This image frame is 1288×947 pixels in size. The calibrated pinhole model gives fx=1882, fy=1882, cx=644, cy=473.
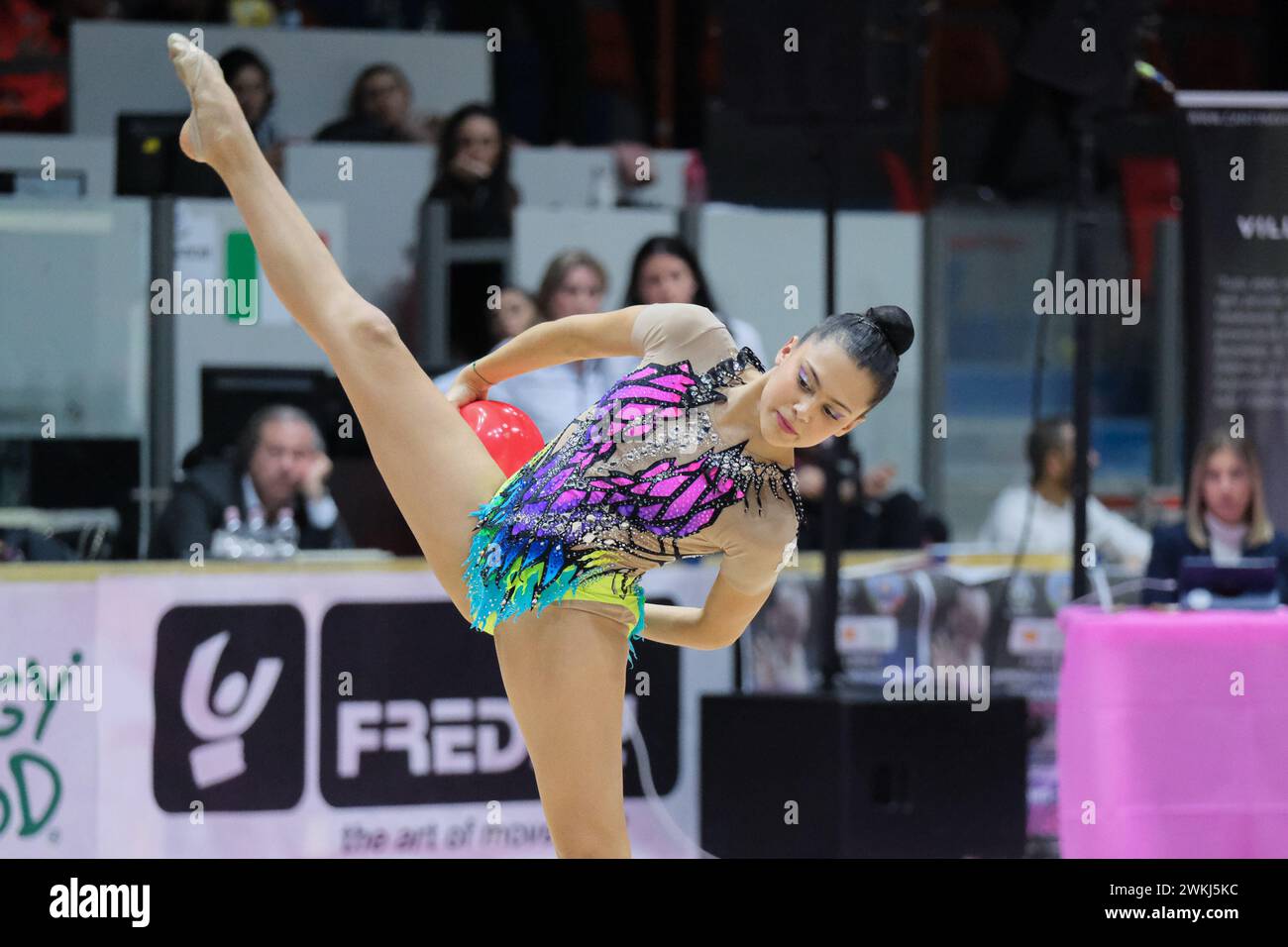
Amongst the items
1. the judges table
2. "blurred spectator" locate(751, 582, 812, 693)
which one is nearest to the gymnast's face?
the judges table

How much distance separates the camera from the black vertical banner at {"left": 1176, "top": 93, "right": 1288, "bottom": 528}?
6316 mm

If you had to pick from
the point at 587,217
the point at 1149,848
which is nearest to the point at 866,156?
the point at 587,217

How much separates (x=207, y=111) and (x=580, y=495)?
110cm

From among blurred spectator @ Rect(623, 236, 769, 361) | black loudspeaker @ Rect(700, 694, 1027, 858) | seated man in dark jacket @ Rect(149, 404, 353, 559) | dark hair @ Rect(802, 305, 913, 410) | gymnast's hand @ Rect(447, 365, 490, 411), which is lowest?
black loudspeaker @ Rect(700, 694, 1027, 858)

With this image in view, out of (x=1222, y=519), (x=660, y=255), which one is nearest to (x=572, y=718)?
(x=660, y=255)

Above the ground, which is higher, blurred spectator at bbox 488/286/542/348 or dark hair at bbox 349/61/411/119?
dark hair at bbox 349/61/411/119

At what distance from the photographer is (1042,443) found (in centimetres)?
720

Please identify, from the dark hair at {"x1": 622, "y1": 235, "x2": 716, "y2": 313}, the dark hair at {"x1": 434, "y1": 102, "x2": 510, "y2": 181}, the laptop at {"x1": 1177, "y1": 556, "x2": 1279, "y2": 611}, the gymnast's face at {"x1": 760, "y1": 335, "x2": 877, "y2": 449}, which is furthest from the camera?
the dark hair at {"x1": 434, "y1": 102, "x2": 510, "y2": 181}

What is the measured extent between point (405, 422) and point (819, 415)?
2.74ft

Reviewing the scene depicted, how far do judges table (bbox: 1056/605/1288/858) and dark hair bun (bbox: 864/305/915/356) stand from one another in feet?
7.12

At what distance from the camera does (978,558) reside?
21.9 ft

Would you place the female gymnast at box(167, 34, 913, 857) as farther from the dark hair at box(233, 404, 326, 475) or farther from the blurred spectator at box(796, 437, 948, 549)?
the blurred spectator at box(796, 437, 948, 549)

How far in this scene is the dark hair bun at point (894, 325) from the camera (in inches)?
137

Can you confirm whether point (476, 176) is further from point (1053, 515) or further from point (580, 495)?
point (580, 495)
